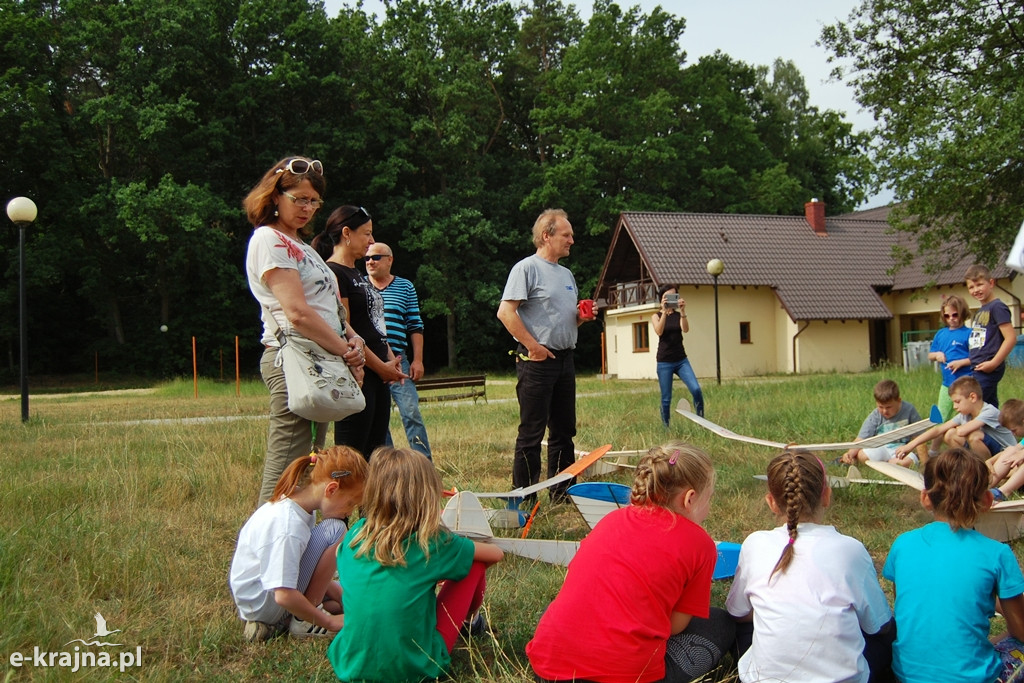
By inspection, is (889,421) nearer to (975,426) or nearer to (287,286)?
(975,426)

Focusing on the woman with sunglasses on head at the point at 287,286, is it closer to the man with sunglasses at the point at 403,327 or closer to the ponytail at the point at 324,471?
the ponytail at the point at 324,471

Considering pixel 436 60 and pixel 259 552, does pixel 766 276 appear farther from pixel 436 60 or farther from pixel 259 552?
pixel 259 552

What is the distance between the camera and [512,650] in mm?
2982

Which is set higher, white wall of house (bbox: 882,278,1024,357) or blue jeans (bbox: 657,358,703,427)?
white wall of house (bbox: 882,278,1024,357)

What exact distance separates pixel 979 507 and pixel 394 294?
4.13 meters

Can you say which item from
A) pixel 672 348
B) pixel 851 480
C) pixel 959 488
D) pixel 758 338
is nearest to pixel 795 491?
pixel 959 488

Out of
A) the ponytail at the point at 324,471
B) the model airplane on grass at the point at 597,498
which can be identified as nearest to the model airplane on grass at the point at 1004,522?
the model airplane on grass at the point at 597,498

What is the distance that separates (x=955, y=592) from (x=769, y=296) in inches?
1176

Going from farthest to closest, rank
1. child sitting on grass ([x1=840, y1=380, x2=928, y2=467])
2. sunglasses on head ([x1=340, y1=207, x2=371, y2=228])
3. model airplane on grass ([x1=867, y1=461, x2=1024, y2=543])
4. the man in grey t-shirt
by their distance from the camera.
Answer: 1. child sitting on grass ([x1=840, y1=380, x2=928, y2=467])
2. the man in grey t-shirt
3. sunglasses on head ([x1=340, y1=207, x2=371, y2=228])
4. model airplane on grass ([x1=867, y1=461, x2=1024, y2=543])

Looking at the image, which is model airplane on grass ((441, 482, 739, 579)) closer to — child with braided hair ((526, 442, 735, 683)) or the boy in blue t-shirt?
child with braided hair ((526, 442, 735, 683))

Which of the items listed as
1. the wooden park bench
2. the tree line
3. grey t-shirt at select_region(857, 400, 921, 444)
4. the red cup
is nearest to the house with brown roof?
the tree line

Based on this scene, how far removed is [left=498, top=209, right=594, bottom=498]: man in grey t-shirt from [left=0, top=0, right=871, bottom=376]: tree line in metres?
27.3

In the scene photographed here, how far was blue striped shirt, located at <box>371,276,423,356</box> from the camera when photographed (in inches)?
236

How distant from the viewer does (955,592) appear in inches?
102
